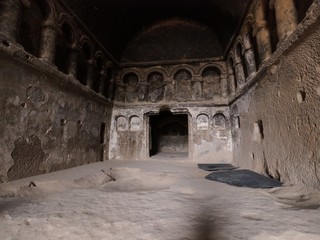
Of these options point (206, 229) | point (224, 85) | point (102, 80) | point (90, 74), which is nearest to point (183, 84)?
point (224, 85)

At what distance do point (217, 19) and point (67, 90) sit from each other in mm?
6085

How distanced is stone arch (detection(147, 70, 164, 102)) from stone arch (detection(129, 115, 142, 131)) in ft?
3.42

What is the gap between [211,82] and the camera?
7914 millimetres

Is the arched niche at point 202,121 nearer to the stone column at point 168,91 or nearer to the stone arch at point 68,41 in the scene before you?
the stone column at point 168,91

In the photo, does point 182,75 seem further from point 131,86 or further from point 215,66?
point 131,86

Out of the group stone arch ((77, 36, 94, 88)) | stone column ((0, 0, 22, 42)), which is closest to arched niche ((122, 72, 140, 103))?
stone arch ((77, 36, 94, 88))

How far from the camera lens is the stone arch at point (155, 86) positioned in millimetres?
8117

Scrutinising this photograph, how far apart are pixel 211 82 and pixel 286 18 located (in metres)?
4.42

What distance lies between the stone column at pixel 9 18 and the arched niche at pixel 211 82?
644cm

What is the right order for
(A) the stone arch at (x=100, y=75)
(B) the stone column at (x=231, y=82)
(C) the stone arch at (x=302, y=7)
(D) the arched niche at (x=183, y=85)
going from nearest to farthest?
(C) the stone arch at (x=302, y=7) < (B) the stone column at (x=231, y=82) < (A) the stone arch at (x=100, y=75) < (D) the arched niche at (x=183, y=85)

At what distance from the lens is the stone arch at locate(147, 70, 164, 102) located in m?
8.12

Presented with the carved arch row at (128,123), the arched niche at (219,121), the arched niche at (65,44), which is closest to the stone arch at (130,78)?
the carved arch row at (128,123)

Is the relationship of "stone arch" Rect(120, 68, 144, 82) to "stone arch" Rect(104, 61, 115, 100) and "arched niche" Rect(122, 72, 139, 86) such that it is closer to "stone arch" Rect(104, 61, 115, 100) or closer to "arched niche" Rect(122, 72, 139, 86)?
"arched niche" Rect(122, 72, 139, 86)

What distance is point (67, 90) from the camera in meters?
5.02
